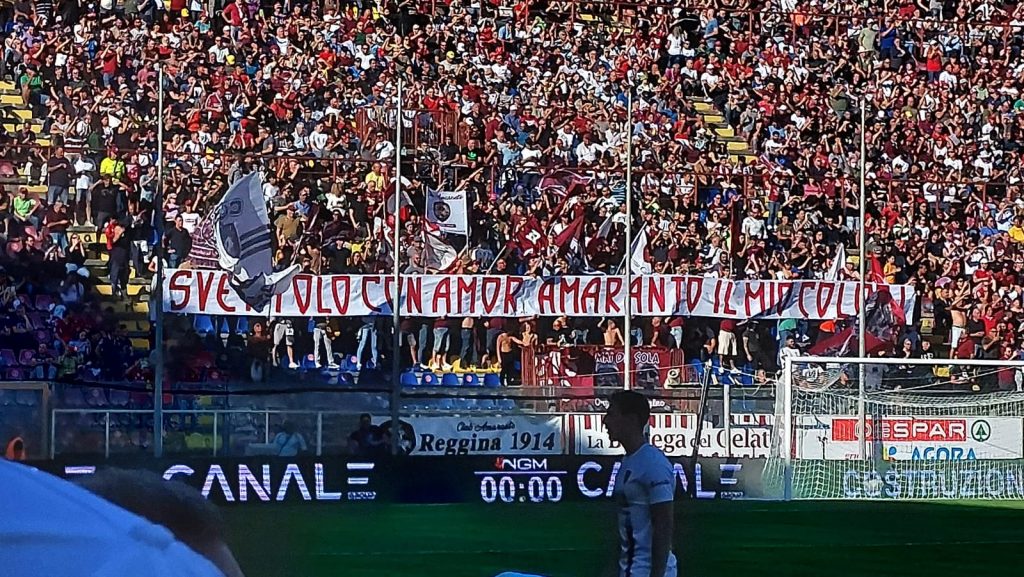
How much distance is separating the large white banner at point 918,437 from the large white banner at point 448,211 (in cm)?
494

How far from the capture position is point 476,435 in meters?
19.1

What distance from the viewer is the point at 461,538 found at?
50.5 ft

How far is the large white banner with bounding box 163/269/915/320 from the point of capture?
2003 centimetres

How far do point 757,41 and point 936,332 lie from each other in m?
7.20

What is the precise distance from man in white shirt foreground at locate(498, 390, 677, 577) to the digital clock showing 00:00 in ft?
32.9

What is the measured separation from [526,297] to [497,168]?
2027 mm

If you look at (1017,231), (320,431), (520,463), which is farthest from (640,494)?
(1017,231)

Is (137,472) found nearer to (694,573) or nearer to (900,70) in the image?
(694,573)

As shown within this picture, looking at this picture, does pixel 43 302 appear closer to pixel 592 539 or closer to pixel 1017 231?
pixel 592 539

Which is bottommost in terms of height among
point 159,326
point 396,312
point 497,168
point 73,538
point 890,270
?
point 159,326

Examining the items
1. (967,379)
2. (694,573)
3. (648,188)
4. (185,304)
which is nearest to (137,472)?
(694,573)

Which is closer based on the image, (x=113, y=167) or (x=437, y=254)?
(x=113, y=167)

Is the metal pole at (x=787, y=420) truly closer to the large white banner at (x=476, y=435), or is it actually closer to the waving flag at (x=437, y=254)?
the large white banner at (x=476, y=435)

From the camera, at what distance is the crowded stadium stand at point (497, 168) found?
20.6 meters
